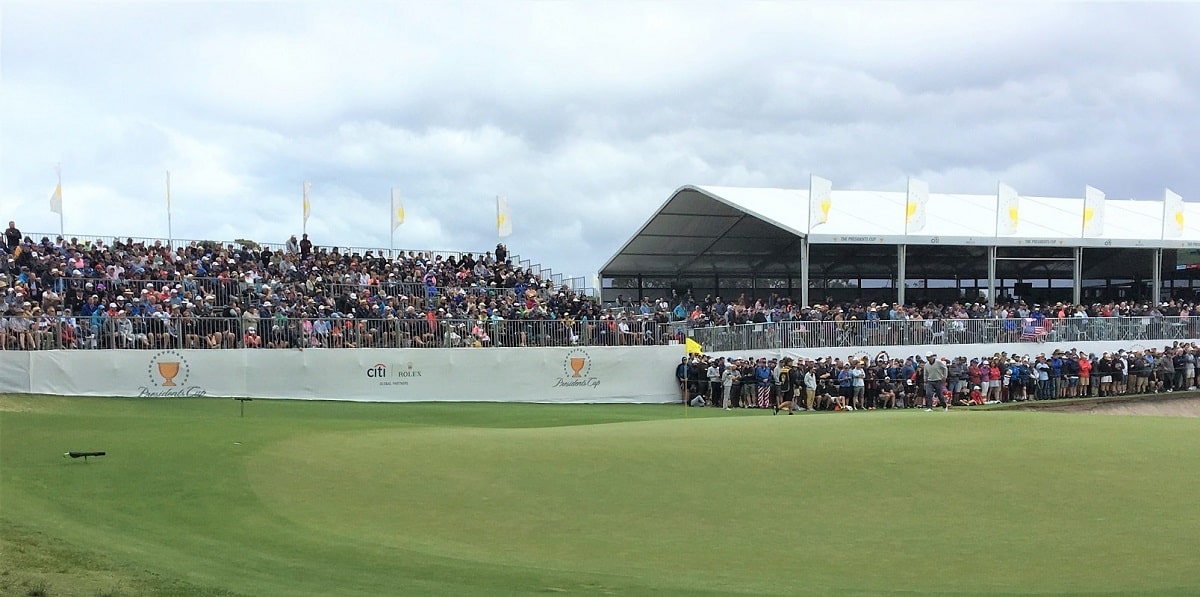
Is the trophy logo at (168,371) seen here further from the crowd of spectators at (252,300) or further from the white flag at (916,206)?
the white flag at (916,206)

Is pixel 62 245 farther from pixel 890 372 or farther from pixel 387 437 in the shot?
pixel 890 372

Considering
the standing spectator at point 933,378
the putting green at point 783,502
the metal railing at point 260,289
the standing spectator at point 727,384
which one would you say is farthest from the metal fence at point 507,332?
the putting green at point 783,502

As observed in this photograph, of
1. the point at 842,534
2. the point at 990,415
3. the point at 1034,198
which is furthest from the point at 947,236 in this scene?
the point at 842,534

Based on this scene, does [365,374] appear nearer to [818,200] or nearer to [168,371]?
[168,371]

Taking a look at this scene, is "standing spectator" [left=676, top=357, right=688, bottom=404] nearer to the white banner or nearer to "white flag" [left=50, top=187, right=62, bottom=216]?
the white banner

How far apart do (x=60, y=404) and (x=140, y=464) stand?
45.6 feet

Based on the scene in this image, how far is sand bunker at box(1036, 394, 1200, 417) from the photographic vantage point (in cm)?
3778

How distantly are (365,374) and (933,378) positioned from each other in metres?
17.6

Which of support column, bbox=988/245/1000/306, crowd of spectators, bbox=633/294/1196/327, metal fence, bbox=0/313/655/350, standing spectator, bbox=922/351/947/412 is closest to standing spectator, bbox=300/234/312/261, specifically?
metal fence, bbox=0/313/655/350

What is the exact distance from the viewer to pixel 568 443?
16.4 m

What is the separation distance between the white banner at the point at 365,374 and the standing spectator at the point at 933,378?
799cm

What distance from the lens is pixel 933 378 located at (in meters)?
36.2

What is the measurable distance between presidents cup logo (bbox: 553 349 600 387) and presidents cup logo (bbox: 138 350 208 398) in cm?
1103

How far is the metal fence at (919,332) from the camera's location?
128 feet
